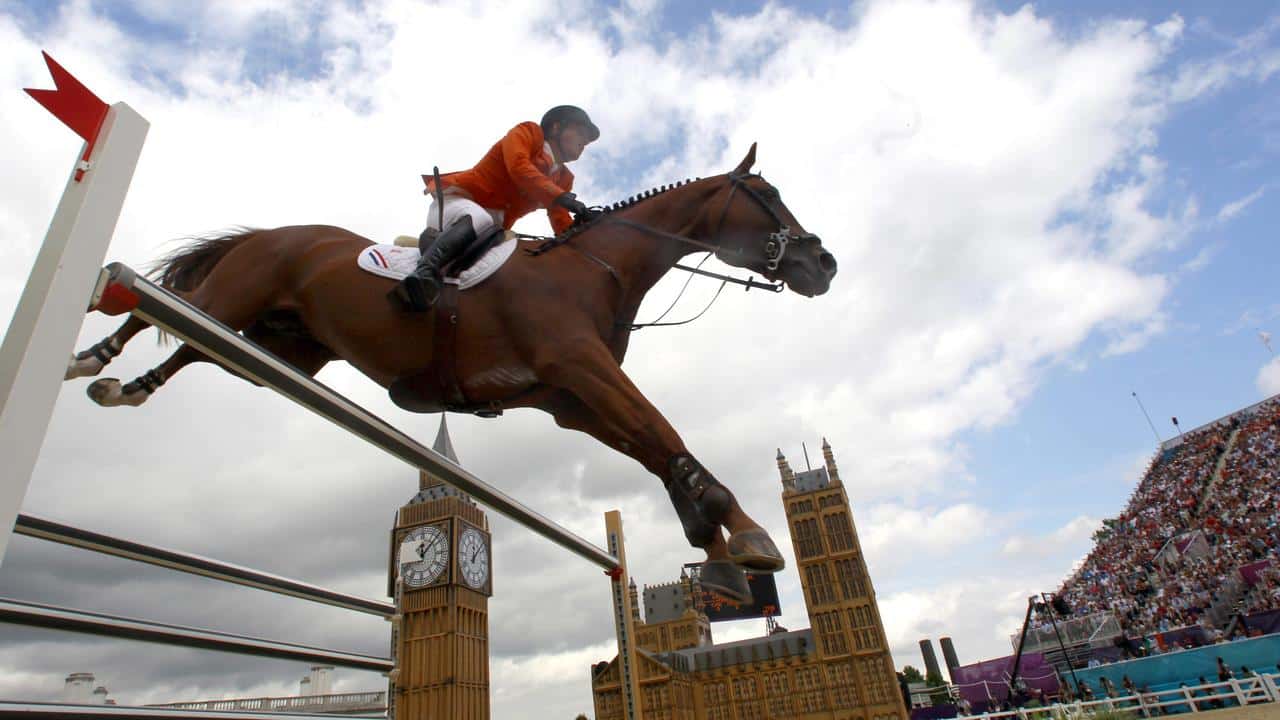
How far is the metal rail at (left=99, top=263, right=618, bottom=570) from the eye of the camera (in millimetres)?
1442

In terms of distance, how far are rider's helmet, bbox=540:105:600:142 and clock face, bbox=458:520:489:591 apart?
46095 millimetres

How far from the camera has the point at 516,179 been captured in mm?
2697

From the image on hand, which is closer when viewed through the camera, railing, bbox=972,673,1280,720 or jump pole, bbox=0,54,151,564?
jump pole, bbox=0,54,151,564

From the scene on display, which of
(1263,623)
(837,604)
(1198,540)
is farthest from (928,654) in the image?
(1263,623)

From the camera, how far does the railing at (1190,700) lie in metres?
10.1

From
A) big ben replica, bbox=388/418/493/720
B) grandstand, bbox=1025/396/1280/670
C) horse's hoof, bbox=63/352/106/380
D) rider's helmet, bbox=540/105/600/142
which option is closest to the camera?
horse's hoof, bbox=63/352/106/380

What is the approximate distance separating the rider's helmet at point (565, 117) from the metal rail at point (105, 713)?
2319mm

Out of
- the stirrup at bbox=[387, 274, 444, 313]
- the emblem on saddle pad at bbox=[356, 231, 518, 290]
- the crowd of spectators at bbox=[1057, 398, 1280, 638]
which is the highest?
the crowd of spectators at bbox=[1057, 398, 1280, 638]

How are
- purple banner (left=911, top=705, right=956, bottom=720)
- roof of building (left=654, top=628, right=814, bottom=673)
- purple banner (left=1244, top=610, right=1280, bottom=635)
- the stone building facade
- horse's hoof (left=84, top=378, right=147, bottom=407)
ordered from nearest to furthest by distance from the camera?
horse's hoof (left=84, top=378, right=147, bottom=407) → purple banner (left=1244, top=610, right=1280, bottom=635) → purple banner (left=911, top=705, right=956, bottom=720) → the stone building facade → roof of building (left=654, top=628, right=814, bottom=673)

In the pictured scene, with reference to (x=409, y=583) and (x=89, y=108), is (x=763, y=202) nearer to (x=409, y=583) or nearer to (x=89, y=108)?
(x=89, y=108)

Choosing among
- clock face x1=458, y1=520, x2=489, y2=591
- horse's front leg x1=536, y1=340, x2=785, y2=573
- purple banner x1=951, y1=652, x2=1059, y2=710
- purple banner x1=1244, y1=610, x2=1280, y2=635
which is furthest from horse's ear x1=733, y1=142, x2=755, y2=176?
clock face x1=458, y1=520, x2=489, y2=591

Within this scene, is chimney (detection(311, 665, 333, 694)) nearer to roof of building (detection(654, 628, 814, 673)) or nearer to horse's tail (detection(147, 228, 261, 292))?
horse's tail (detection(147, 228, 261, 292))

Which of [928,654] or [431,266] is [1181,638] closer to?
[431,266]

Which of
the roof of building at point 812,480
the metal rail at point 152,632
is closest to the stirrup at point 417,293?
the metal rail at point 152,632
